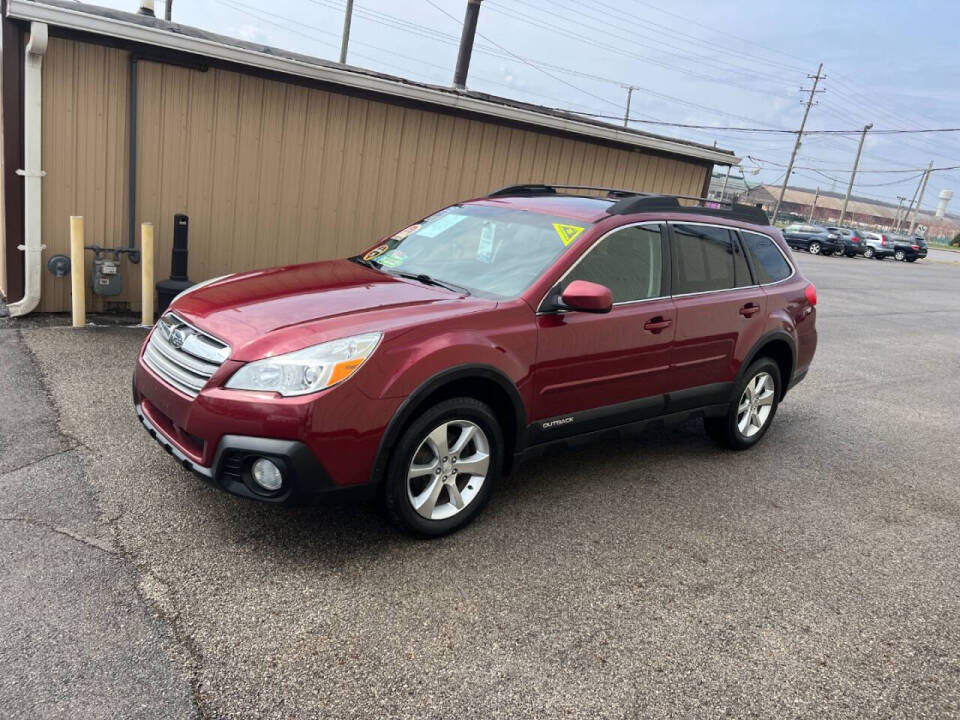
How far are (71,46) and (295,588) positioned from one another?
620 centimetres

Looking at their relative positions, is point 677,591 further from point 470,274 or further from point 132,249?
point 132,249

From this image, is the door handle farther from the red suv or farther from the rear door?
the rear door

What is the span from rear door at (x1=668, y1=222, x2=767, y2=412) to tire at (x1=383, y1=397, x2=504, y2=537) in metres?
1.59

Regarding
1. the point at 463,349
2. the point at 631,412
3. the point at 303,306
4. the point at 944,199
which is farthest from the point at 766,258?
the point at 944,199

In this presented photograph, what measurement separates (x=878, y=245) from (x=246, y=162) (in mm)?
37252

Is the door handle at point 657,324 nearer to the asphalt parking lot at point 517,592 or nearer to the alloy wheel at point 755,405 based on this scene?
the asphalt parking lot at point 517,592

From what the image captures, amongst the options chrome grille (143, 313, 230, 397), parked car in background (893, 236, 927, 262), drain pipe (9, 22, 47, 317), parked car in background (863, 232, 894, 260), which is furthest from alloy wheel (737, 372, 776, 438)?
parked car in background (893, 236, 927, 262)

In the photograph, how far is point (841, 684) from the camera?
10.0 ft

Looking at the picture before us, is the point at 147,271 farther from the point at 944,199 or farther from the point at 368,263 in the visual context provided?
the point at 944,199

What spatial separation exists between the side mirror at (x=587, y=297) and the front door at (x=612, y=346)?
14cm

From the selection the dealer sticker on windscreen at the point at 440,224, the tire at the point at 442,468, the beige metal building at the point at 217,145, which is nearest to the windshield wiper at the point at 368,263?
the dealer sticker on windscreen at the point at 440,224

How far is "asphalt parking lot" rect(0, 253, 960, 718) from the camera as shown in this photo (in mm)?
2777

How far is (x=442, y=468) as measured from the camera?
3775mm

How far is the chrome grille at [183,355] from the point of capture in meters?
3.49
